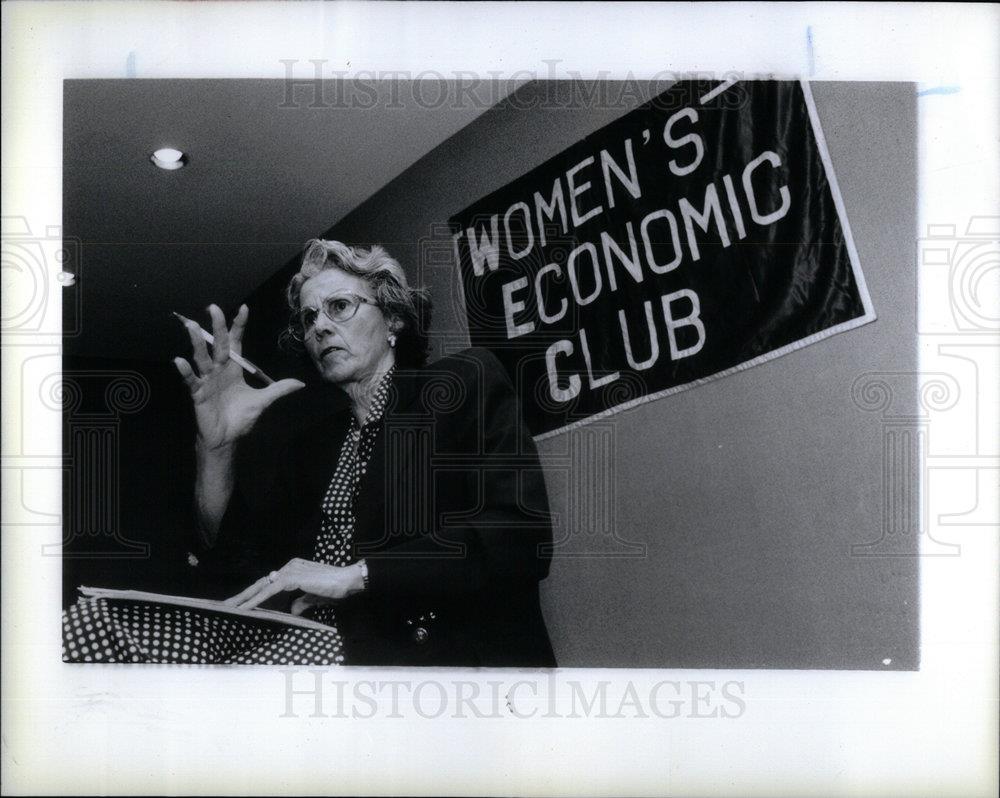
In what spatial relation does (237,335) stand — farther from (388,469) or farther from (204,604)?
(204,604)

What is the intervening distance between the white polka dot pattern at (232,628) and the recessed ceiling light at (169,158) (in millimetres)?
878

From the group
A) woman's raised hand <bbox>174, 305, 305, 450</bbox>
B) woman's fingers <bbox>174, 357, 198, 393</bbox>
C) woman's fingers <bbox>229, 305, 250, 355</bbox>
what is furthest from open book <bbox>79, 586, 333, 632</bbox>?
woman's fingers <bbox>229, 305, 250, 355</bbox>

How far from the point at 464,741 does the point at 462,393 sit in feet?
3.23

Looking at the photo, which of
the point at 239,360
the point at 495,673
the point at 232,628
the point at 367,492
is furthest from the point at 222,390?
the point at 495,673

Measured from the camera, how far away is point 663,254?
2.55 m

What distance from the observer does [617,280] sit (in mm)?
2561

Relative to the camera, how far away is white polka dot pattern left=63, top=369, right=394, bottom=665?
257 centimetres

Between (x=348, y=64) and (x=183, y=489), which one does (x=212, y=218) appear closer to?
(x=348, y=64)

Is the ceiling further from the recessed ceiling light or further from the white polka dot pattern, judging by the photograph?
the white polka dot pattern

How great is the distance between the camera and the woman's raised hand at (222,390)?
2.62 m

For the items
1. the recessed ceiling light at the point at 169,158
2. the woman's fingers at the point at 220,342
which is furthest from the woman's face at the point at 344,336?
the recessed ceiling light at the point at 169,158

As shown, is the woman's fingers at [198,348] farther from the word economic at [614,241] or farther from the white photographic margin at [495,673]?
the word economic at [614,241]

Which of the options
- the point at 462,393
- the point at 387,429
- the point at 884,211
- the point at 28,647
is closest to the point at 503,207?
the point at 462,393

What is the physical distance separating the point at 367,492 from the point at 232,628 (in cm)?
55
